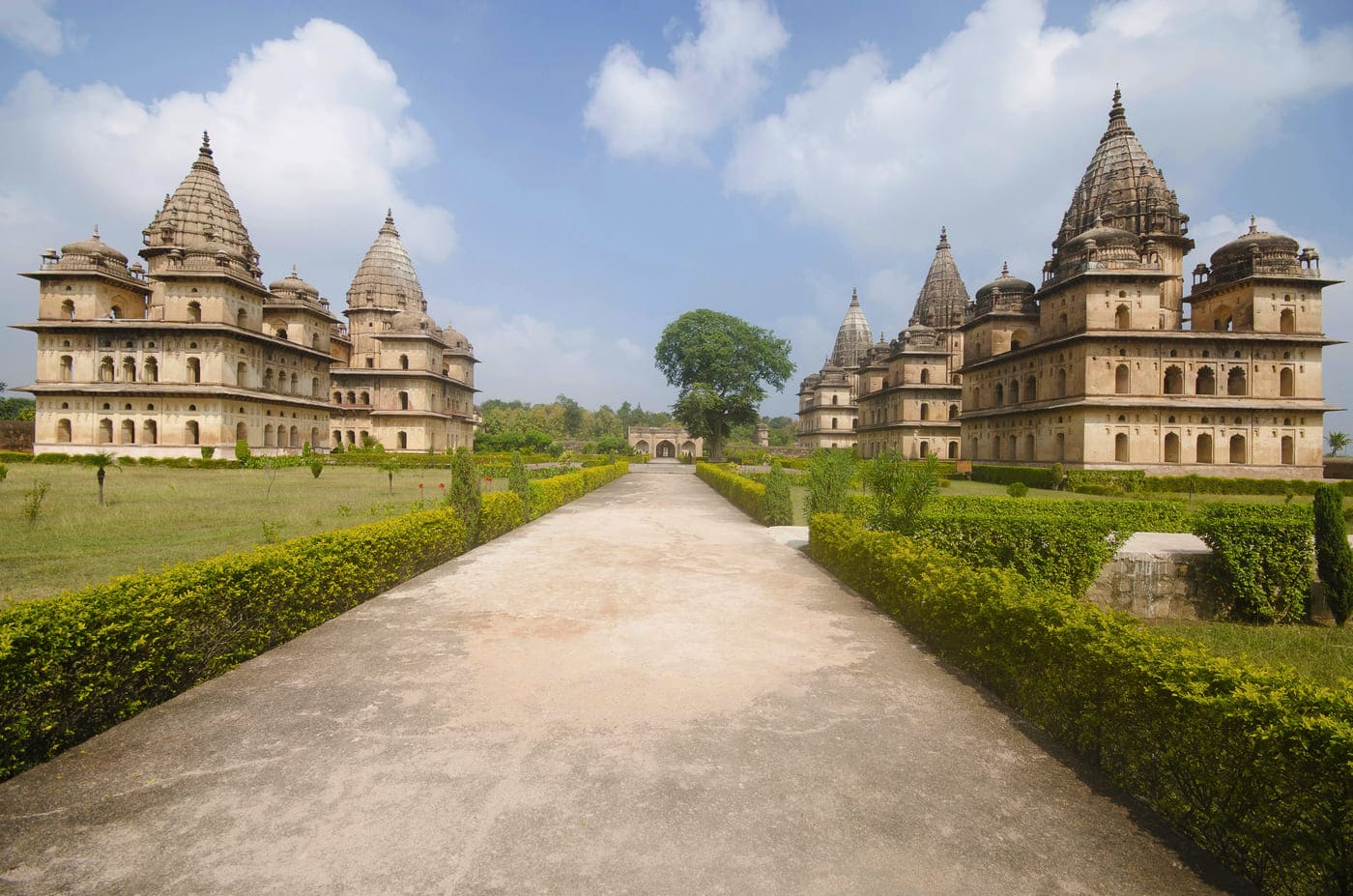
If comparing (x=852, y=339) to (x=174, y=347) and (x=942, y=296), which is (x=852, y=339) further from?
(x=174, y=347)

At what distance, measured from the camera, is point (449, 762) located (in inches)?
156

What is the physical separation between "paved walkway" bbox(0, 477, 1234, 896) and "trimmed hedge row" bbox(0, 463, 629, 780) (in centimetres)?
22

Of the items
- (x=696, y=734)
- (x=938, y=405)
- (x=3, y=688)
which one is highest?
(x=938, y=405)

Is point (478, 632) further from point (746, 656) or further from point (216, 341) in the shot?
point (216, 341)

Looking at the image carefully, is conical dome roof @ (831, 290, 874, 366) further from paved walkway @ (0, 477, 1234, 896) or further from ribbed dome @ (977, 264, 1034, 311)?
paved walkway @ (0, 477, 1234, 896)

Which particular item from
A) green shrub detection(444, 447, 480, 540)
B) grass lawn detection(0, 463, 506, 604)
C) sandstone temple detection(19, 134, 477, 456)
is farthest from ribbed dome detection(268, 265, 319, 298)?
green shrub detection(444, 447, 480, 540)

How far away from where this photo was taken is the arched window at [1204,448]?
29547 millimetres

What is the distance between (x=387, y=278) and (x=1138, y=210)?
5075cm

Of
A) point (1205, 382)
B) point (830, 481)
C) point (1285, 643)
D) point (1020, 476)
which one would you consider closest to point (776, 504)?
point (830, 481)

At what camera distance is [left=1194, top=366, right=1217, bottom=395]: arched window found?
2986 centimetres

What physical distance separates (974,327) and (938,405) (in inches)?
387

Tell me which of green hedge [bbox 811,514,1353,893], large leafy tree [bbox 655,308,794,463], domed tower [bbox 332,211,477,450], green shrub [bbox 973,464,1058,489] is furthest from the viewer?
large leafy tree [bbox 655,308,794,463]

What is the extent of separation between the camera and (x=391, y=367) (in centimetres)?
4669

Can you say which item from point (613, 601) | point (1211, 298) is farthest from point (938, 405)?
point (613, 601)
